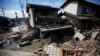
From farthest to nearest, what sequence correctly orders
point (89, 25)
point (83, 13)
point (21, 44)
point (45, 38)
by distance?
1. point (83, 13)
2. point (89, 25)
3. point (45, 38)
4. point (21, 44)

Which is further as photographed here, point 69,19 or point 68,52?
point 69,19

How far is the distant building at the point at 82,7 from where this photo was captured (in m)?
18.3

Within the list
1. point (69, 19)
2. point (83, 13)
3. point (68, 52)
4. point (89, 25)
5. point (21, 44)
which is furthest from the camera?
point (83, 13)

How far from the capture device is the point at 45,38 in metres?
15.0

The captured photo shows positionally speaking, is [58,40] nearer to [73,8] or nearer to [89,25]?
[89,25]

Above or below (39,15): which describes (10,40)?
below

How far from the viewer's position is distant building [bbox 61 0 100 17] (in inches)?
720

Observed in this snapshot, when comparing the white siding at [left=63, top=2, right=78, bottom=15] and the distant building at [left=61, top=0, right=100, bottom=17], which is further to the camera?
the white siding at [left=63, top=2, right=78, bottom=15]

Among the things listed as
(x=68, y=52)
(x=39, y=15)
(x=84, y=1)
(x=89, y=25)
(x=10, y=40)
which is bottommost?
(x=10, y=40)

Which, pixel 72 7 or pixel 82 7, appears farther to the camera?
pixel 72 7

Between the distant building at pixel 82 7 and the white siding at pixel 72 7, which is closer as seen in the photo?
the distant building at pixel 82 7

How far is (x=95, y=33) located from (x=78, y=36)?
219 cm

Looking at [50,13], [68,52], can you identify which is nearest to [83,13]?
[50,13]

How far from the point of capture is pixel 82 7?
18.6m
